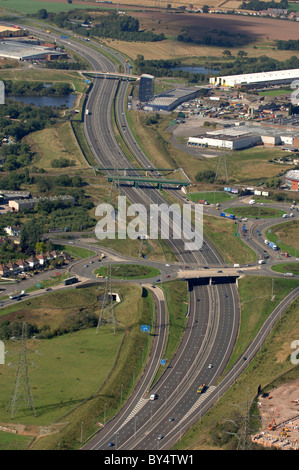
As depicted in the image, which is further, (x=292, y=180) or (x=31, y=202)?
(x=292, y=180)

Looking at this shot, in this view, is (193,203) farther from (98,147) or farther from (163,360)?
(163,360)

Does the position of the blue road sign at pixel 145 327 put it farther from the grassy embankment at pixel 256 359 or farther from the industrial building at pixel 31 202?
the industrial building at pixel 31 202

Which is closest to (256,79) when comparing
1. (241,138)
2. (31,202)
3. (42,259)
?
(241,138)

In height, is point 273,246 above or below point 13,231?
above

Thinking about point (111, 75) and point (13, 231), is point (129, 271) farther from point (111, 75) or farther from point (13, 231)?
point (111, 75)

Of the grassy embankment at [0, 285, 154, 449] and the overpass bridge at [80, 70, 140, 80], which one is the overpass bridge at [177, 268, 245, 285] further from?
the overpass bridge at [80, 70, 140, 80]
